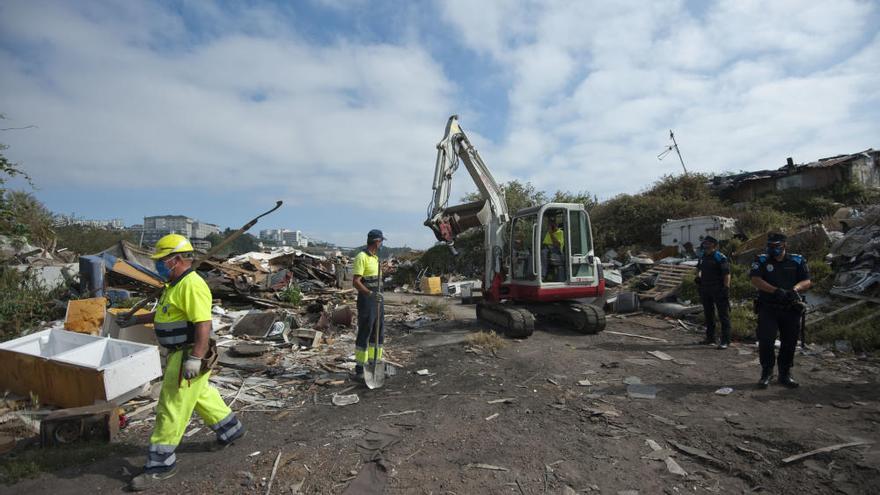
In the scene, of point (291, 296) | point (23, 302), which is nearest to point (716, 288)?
point (291, 296)

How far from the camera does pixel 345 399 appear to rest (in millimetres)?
5043

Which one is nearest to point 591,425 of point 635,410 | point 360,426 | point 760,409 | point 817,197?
point 635,410

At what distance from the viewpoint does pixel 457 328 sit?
9.19m

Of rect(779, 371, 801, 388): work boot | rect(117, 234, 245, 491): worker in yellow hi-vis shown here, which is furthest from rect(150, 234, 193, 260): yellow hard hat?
rect(779, 371, 801, 388): work boot

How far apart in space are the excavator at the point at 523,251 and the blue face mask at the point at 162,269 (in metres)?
→ 5.46

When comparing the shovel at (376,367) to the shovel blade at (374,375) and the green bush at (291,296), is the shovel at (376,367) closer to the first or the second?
the shovel blade at (374,375)

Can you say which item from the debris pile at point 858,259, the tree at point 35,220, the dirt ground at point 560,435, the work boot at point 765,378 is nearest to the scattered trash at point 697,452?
the dirt ground at point 560,435

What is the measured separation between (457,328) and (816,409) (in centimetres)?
589

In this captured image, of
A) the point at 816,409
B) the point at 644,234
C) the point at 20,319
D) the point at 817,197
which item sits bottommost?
the point at 816,409

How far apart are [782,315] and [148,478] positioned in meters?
6.49

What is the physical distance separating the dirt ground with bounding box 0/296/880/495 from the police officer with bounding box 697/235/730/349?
3.54 ft

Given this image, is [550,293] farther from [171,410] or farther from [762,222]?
[762,222]

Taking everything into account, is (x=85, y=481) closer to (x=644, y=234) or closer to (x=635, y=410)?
(x=635, y=410)

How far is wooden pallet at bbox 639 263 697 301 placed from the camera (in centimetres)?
1067
